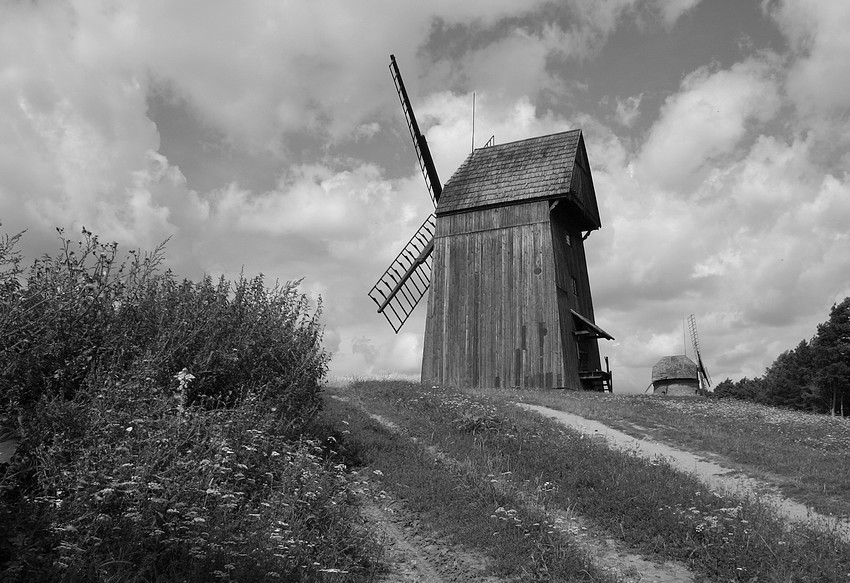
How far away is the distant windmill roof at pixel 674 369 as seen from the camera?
165 ft

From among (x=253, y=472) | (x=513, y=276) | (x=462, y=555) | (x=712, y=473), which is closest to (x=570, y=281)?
(x=513, y=276)

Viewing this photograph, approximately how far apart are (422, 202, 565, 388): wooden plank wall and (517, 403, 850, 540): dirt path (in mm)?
7666

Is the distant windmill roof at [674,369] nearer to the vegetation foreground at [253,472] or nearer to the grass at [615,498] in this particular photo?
the vegetation foreground at [253,472]

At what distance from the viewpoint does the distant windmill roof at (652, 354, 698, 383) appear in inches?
1981

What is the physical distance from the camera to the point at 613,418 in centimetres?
→ 1939

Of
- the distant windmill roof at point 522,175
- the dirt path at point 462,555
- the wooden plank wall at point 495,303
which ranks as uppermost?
the distant windmill roof at point 522,175

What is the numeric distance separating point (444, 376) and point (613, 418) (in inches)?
411

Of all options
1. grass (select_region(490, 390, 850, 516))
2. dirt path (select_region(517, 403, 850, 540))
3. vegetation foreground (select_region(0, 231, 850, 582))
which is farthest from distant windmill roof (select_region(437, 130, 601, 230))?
vegetation foreground (select_region(0, 231, 850, 582))

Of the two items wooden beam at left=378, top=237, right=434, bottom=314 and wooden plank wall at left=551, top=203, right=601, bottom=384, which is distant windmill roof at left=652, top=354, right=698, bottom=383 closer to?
wooden plank wall at left=551, top=203, right=601, bottom=384

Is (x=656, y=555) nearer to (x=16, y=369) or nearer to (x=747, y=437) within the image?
(x=16, y=369)

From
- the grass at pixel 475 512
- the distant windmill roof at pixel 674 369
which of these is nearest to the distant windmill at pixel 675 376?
the distant windmill roof at pixel 674 369

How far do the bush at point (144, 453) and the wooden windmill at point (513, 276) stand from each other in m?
17.1

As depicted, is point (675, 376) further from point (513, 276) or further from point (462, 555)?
point (462, 555)

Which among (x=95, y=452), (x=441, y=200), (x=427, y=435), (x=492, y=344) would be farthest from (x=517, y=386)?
(x=95, y=452)
